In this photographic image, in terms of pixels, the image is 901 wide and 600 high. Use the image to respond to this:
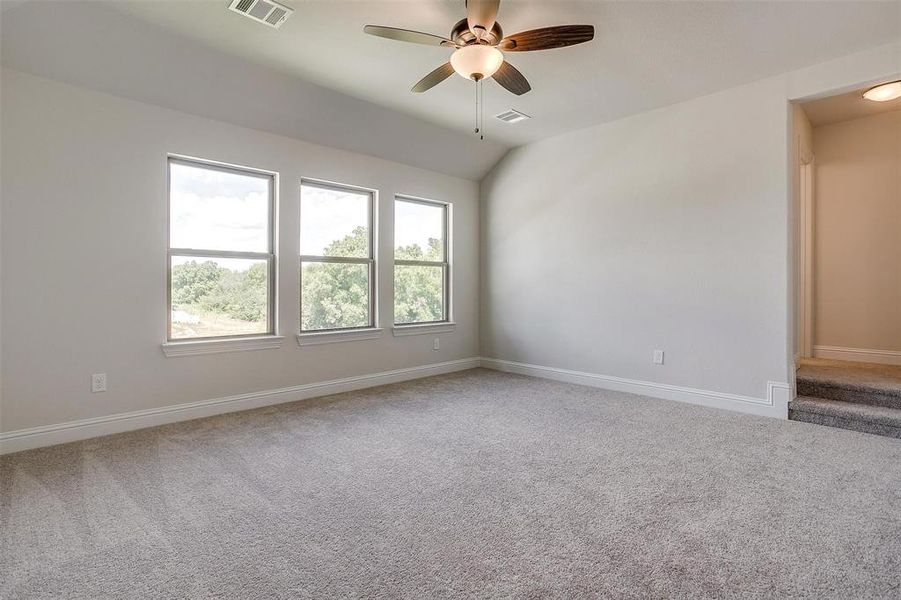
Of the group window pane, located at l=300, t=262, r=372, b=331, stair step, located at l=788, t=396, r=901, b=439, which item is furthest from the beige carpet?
window pane, located at l=300, t=262, r=372, b=331

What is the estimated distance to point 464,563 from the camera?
1829 mm

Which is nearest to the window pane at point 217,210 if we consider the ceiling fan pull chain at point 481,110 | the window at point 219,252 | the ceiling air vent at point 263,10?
the window at point 219,252

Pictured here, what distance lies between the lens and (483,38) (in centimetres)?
263

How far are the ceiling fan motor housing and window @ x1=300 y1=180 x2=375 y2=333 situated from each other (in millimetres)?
2446

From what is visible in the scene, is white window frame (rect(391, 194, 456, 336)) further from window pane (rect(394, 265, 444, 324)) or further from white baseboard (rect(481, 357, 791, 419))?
white baseboard (rect(481, 357, 791, 419))

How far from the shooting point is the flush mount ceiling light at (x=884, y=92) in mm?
3844

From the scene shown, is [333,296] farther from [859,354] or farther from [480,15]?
[859,354]

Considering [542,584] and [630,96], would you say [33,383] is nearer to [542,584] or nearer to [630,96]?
[542,584]

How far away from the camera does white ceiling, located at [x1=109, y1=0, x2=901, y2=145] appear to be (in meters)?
2.84

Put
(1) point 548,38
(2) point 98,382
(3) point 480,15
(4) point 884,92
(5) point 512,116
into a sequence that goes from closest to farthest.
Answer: (3) point 480,15 < (1) point 548,38 < (2) point 98,382 < (4) point 884,92 < (5) point 512,116

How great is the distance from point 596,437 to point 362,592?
2.23 meters

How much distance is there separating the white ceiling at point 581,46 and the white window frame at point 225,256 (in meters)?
1.03

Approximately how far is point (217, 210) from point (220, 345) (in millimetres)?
1201

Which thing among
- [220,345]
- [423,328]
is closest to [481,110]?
[423,328]
